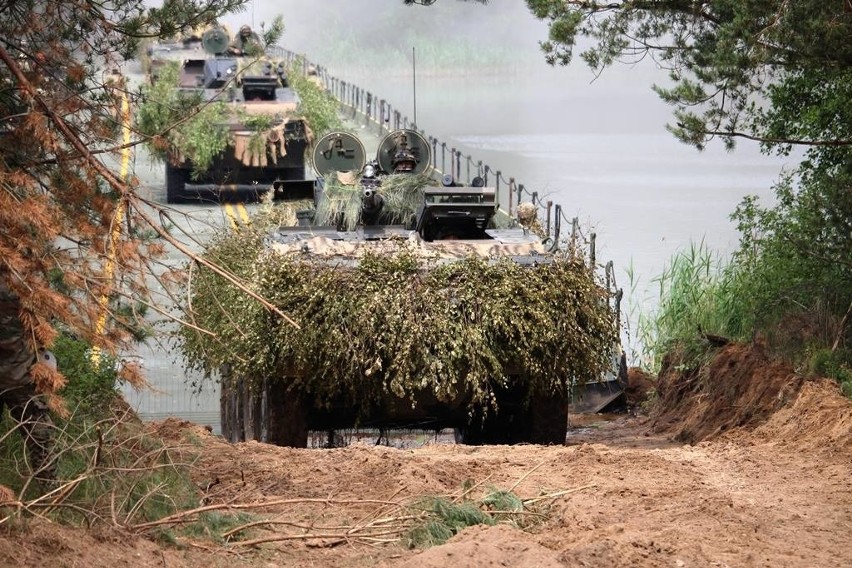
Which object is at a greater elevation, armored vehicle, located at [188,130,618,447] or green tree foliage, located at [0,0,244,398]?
green tree foliage, located at [0,0,244,398]

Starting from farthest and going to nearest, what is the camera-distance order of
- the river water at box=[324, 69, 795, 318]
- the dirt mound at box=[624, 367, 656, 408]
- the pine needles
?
the river water at box=[324, 69, 795, 318] → the dirt mound at box=[624, 367, 656, 408] → the pine needles

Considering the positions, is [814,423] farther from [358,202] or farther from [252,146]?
[252,146]

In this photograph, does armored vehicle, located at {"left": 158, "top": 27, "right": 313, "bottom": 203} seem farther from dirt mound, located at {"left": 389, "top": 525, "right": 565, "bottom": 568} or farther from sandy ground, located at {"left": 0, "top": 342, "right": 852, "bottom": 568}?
dirt mound, located at {"left": 389, "top": 525, "right": 565, "bottom": 568}

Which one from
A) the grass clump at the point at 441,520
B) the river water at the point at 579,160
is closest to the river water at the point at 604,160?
the river water at the point at 579,160

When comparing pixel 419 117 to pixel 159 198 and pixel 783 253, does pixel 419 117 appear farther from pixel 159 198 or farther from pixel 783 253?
pixel 783 253

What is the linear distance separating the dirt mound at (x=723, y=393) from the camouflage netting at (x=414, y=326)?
4.78ft

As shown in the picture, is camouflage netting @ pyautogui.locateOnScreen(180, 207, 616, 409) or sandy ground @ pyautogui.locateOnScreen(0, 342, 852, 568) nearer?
sandy ground @ pyautogui.locateOnScreen(0, 342, 852, 568)

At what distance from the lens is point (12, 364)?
6934mm

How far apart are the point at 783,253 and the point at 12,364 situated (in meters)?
7.97

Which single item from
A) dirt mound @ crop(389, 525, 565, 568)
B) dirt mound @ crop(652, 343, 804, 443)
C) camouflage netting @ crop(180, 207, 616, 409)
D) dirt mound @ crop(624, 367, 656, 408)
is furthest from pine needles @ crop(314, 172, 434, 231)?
dirt mound @ crop(389, 525, 565, 568)

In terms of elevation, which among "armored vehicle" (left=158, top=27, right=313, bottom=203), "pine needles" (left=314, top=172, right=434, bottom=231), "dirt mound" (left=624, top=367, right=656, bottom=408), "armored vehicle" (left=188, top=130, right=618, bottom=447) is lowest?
"dirt mound" (left=624, top=367, right=656, bottom=408)

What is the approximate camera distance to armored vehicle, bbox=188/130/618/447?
10289mm

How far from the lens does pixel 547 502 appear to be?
765cm

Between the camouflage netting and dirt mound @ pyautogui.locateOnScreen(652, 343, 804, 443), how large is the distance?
1458mm
